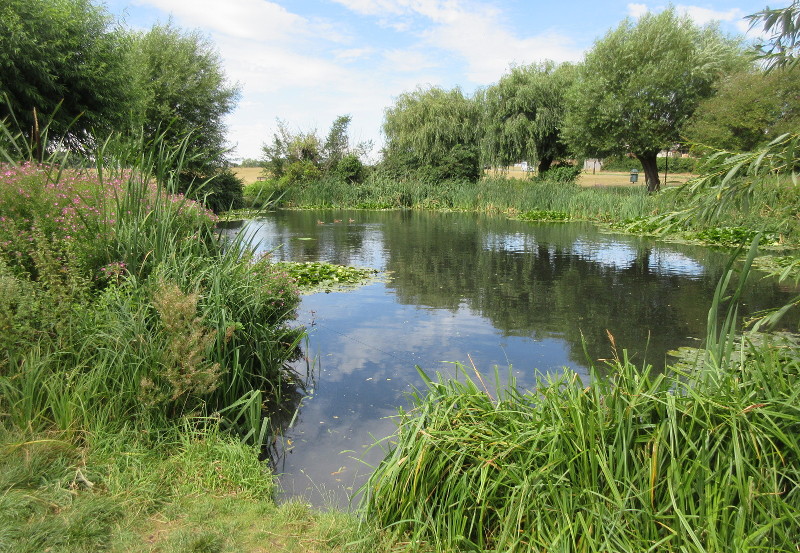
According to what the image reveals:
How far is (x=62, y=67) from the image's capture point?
1315 cm

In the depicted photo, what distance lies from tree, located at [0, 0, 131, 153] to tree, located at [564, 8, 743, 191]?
19.1 m

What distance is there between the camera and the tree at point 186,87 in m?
23.5

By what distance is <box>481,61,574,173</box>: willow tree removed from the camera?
1161 inches

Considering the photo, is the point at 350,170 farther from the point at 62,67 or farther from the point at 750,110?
the point at 62,67

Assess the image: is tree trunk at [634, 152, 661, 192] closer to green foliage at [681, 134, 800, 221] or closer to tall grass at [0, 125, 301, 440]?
tall grass at [0, 125, 301, 440]

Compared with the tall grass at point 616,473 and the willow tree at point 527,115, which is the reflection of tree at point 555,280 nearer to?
the tall grass at point 616,473

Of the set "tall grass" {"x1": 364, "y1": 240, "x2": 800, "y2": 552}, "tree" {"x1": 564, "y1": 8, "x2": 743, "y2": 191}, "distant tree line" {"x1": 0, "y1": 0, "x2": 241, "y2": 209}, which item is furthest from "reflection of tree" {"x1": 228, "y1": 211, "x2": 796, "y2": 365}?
"tree" {"x1": 564, "y1": 8, "x2": 743, "y2": 191}

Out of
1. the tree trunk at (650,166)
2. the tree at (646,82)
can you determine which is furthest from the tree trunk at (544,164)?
the tree trunk at (650,166)

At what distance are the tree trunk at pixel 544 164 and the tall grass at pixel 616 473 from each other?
29.7 m

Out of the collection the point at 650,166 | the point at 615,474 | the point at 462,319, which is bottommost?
the point at 462,319

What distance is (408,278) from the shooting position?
1016 cm

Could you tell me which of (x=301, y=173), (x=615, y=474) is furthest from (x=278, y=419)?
(x=301, y=173)

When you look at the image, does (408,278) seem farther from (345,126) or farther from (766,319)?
(345,126)

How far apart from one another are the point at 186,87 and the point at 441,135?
14858mm
